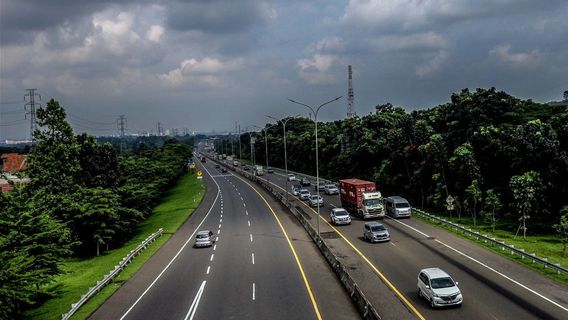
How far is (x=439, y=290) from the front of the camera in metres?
24.9

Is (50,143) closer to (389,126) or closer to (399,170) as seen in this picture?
(399,170)

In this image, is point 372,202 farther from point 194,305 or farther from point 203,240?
point 194,305

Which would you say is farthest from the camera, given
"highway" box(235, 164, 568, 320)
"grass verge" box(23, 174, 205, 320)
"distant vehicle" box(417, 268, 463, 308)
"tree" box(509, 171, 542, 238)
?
"tree" box(509, 171, 542, 238)

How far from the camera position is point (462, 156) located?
54.9 metres

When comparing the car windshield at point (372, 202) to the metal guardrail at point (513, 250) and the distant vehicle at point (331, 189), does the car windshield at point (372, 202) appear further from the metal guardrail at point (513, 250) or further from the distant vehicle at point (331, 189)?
the distant vehicle at point (331, 189)

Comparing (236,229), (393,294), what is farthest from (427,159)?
(393,294)

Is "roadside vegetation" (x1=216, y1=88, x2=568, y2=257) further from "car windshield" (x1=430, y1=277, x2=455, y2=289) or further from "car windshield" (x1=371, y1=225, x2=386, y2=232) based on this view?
"car windshield" (x1=430, y1=277, x2=455, y2=289)

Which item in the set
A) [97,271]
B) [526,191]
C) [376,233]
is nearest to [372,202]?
[376,233]

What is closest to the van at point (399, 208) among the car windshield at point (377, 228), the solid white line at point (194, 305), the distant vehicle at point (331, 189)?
the car windshield at point (377, 228)

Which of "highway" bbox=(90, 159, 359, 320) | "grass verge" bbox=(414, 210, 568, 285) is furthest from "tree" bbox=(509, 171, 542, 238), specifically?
"highway" bbox=(90, 159, 359, 320)

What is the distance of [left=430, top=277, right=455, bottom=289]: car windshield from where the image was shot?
25156 millimetres

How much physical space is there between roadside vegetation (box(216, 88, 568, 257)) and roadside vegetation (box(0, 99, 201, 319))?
35221 mm

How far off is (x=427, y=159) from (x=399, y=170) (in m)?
11.0

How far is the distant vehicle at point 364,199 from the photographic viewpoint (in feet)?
181
